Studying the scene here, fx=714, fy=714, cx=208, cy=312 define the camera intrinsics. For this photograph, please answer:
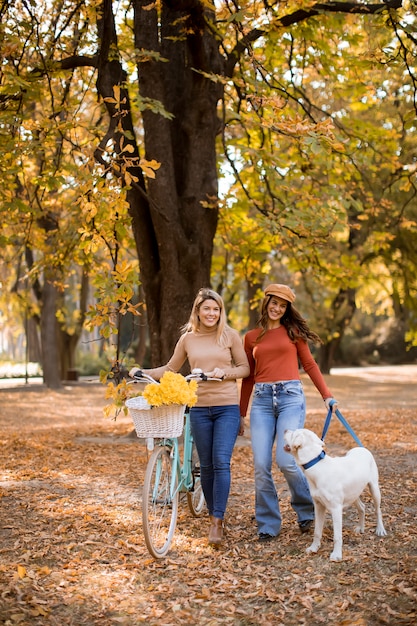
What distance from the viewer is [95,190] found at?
684cm

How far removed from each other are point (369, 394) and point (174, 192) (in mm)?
13789

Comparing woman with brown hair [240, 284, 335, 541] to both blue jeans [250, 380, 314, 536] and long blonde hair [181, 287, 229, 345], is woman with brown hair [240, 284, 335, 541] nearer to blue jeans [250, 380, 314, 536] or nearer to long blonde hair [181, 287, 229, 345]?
blue jeans [250, 380, 314, 536]

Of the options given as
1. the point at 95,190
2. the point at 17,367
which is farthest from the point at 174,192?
the point at 17,367

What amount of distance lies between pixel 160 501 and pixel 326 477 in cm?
127

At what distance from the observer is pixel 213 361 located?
5684mm

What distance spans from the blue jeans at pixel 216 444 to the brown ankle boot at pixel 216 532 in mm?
39

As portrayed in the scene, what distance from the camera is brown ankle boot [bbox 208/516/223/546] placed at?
18.0ft

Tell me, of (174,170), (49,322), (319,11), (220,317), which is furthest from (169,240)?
(49,322)

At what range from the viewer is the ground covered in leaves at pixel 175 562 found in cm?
427

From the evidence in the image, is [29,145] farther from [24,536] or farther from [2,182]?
[24,536]

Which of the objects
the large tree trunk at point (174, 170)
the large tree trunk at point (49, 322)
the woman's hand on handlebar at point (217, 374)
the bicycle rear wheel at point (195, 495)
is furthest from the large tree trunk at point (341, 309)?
the woman's hand on handlebar at point (217, 374)

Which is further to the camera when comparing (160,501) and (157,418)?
(160,501)

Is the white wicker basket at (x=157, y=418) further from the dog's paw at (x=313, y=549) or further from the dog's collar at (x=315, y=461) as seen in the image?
the dog's paw at (x=313, y=549)

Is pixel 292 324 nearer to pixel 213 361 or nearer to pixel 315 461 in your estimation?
pixel 213 361
